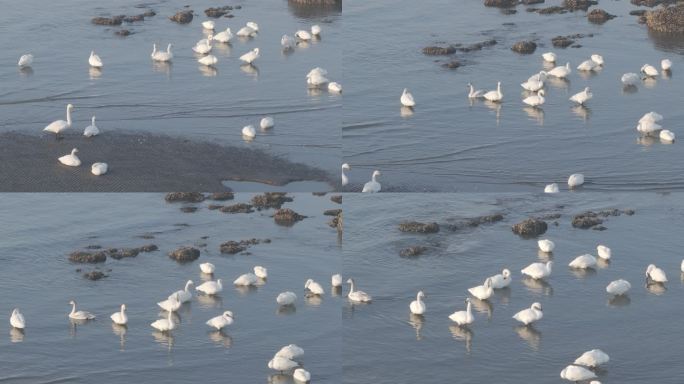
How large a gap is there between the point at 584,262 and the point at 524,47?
14490 millimetres

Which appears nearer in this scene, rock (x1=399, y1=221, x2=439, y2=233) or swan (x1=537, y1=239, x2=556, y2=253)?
swan (x1=537, y1=239, x2=556, y2=253)

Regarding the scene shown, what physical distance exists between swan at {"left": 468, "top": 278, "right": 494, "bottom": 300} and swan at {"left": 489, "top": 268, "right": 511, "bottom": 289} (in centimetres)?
23

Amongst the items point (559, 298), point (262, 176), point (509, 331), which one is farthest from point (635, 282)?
point (262, 176)

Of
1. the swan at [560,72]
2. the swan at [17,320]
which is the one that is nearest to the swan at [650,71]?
the swan at [560,72]

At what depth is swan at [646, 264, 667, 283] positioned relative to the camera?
31.7 m

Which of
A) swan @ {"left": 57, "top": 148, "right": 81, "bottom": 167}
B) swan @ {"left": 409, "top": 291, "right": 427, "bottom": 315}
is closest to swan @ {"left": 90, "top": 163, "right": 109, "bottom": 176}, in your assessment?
swan @ {"left": 57, "top": 148, "right": 81, "bottom": 167}

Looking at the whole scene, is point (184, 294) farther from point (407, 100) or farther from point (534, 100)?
point (534, 100)

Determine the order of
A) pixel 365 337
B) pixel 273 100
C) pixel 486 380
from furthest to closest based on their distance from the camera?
pixel 273 100 < pixel 365 337 < pixel 486 380

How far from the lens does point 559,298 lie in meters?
31.3

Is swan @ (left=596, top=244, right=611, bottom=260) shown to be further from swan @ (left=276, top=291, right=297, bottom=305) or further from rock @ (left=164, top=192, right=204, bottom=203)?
rock @ (left=164, top=192, right=204, bottom=203)

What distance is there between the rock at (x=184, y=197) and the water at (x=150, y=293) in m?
0.25

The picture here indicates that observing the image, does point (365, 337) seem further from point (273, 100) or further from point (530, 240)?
point (273, 100)

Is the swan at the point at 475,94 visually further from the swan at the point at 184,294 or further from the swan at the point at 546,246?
the swan at the point at 184,294

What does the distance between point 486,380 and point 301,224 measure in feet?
31.9
